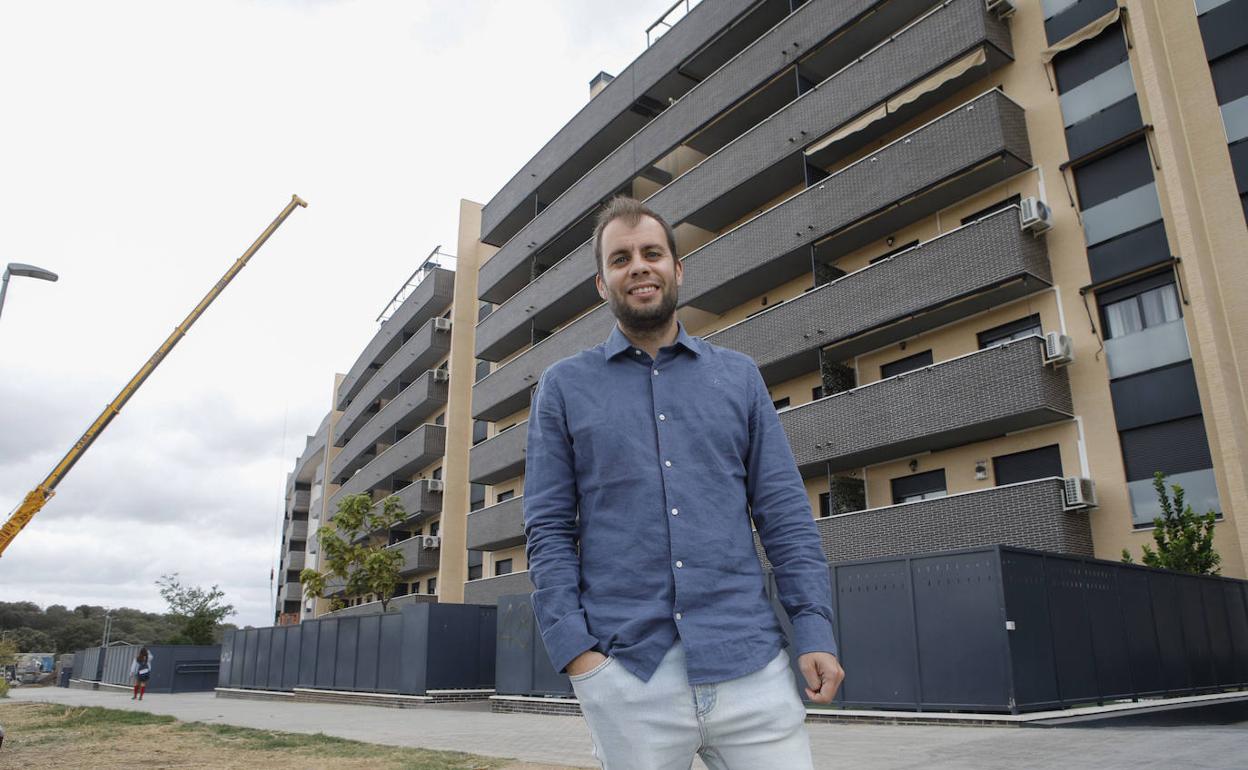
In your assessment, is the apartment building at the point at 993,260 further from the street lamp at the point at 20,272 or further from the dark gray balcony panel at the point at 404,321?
the dark gray balcony panel at the point at 404,321

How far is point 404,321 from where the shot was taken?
4781 centimetres

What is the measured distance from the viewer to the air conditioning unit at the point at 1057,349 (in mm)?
17547

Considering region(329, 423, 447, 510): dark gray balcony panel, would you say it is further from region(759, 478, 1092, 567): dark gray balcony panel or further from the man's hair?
the man's hair

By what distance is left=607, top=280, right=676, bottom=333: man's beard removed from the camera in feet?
8.29

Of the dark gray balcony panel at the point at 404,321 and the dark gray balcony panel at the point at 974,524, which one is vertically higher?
the dark gray balcony panel at the point at 404,321

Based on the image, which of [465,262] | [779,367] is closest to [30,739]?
[779,367]

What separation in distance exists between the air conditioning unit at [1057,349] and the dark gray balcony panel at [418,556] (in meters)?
28.1

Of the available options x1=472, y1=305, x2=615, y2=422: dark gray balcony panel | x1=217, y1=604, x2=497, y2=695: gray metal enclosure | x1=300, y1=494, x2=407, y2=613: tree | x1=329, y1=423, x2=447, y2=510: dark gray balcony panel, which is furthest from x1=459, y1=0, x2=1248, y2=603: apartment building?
Result: x1=329, y1=423, x2=447, y2=510: dark gray balcony panel

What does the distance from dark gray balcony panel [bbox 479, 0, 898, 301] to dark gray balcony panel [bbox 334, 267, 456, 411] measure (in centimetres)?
581

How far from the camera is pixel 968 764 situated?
25.0 ft

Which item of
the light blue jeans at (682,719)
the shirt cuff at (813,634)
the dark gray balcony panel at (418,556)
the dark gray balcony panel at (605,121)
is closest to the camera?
A: the light blue jeans at (682,719)

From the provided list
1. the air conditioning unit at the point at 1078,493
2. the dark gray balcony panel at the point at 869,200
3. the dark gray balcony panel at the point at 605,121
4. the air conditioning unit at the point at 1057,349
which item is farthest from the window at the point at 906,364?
the dark gray balcony panel at the point at 605,121

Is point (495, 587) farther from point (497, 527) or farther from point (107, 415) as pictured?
point (107, 415)

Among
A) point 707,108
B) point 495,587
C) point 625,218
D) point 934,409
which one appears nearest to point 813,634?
point 625,218
